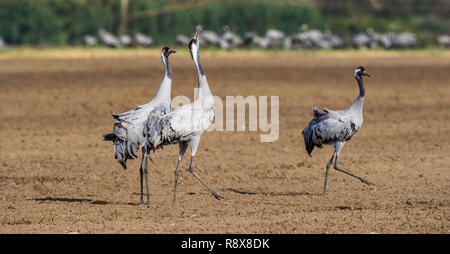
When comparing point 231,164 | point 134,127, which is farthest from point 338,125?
point 134,127

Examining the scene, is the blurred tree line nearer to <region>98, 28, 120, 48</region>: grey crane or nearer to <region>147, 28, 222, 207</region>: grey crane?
<region>98, 28, 120, 48</region>: grey crane

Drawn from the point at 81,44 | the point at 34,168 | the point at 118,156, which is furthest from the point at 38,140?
the point at 81,44

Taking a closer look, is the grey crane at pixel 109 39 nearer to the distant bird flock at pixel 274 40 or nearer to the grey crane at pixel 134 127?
the distant bird flock at pixel 274 40

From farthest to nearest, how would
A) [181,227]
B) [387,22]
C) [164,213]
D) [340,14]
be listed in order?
[340,14], [387,22], [164,213], [181,227]

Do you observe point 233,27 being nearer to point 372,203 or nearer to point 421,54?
point 421,54

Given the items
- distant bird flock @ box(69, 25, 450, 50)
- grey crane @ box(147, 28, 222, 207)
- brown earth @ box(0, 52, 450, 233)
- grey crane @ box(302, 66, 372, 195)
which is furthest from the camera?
distant bird flock @ box(69, 25, 450, 50)

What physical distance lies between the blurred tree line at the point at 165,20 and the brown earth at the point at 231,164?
493 inches

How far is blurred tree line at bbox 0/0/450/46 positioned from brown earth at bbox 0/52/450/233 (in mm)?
12523

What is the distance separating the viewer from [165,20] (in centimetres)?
3709

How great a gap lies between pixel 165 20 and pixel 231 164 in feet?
88.0

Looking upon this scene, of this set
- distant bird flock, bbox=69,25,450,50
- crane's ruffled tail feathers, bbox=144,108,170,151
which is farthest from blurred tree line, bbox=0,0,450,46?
crane's ruffled tail feathers, bbox=144,108,170,151

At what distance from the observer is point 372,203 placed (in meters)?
8.65

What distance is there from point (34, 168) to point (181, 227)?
4.17 m

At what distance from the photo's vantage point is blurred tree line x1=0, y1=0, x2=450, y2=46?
Answer: 33.6m
